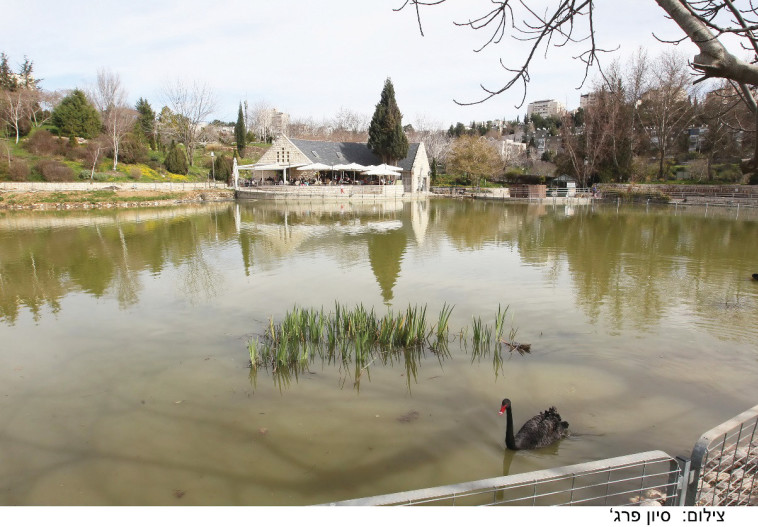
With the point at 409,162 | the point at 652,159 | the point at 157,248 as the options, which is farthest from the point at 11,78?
the point at 652,159

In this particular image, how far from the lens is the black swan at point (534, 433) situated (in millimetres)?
4586

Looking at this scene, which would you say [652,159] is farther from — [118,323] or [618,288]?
[118,323]

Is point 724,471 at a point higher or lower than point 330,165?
lower

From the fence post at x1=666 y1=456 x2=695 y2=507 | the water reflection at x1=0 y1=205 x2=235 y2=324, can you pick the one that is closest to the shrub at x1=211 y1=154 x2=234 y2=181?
the water reflection at x1=0 y1=205 x2=235 y2=324

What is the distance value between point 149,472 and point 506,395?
391cm

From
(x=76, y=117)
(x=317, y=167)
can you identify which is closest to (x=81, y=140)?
(x=76, y=117)

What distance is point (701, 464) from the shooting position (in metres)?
2.51

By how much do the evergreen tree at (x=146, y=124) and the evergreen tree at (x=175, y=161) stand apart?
416cm

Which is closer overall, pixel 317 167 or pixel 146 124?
pixel 317 167

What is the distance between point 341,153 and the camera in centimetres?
4959

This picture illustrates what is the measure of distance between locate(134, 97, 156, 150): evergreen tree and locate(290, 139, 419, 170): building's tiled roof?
50.0 feet

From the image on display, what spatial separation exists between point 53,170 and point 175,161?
40.4ft

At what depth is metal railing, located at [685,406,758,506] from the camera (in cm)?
250

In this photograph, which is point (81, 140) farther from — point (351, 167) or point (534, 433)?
point (534, 433)
